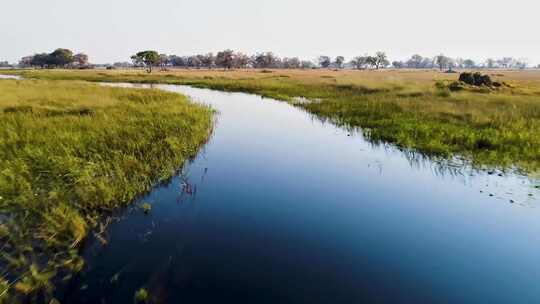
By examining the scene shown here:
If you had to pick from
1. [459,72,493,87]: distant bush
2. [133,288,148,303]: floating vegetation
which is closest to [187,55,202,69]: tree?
[459,72,493,87]: distant bush

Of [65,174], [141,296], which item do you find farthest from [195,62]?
[141,296]

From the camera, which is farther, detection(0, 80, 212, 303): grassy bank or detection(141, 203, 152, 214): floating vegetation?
detection(141, 203, 152, 214): floating vegetation

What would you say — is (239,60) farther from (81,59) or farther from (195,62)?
(81,59)

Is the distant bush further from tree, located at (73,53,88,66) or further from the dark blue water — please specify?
tree, located at (73,53,88,66)

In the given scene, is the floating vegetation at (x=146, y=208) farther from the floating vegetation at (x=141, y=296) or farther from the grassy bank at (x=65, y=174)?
the floating vegetation at (x=141, y=296)

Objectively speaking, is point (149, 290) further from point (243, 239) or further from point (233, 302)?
point (243, 239)

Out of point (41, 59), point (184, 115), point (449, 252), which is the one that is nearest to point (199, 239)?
point (449, 252)
